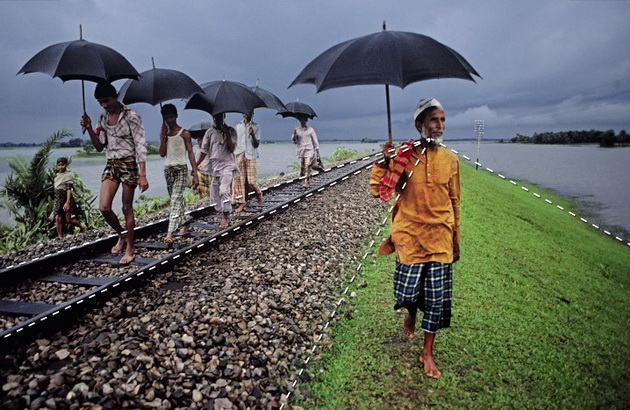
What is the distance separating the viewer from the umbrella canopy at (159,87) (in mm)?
6672

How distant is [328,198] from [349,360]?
248 inches

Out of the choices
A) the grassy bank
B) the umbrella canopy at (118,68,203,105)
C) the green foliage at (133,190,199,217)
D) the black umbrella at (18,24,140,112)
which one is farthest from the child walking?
the grassy bank

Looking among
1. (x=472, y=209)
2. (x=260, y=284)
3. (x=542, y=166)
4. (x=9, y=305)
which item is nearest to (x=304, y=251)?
(x=260, y=284)

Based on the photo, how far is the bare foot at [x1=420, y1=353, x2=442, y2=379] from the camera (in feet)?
11.5

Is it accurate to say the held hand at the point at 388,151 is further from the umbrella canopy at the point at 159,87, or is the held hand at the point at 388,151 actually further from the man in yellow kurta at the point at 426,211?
the umbrella canopy at the point at 159,87

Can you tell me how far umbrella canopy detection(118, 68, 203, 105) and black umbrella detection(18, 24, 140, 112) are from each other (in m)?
1.07

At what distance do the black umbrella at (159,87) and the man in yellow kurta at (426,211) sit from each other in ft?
15.1

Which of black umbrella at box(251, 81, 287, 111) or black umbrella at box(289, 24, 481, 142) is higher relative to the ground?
black umbrella at box(251, 81, 287, 111)

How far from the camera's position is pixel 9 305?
4.20 meters

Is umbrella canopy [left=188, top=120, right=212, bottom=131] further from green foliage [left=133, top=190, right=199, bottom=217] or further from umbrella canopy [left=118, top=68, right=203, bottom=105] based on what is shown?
umbrella canopy [left=118, top=68, right=203, bottom=105]

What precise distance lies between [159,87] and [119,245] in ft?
9.10

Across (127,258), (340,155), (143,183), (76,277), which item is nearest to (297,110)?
(143,183)

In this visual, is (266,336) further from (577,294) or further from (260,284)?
(577,294)

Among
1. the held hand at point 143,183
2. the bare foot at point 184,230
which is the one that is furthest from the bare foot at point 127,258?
the bare foot at point 184,230
